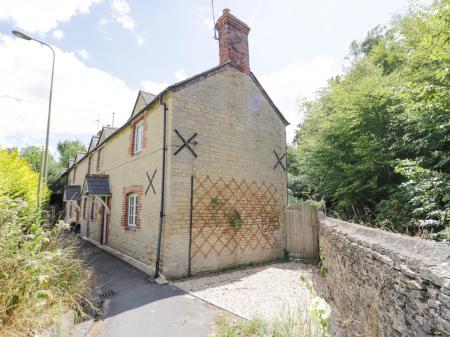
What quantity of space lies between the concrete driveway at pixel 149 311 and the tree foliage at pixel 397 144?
4.81 meters

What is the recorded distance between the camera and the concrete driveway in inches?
165

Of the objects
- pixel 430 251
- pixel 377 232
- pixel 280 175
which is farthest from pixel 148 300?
pixel 280 175

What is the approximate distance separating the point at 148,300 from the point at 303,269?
5.44 metres

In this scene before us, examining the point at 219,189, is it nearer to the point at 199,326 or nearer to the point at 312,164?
the point at 199,326

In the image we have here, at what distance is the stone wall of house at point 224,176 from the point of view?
7473 mm

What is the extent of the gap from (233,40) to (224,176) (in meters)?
5.52

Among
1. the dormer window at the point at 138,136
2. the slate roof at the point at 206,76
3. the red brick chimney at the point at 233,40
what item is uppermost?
the red brick chimney at the point at 233,40

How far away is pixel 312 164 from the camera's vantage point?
1229cm

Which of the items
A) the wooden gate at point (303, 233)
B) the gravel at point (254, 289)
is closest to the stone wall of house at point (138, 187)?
the gravel at point (254, 289)

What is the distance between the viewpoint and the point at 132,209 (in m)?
9.85

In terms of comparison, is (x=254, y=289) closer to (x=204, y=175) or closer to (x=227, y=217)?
(x=227, y=217)

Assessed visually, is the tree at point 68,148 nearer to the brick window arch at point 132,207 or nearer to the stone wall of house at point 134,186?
the stone wall of house at point 134,186

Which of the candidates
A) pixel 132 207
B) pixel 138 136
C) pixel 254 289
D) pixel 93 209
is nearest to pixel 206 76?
pixel 138 136

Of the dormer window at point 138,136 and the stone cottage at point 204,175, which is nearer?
the stone cottage at point 204,175
